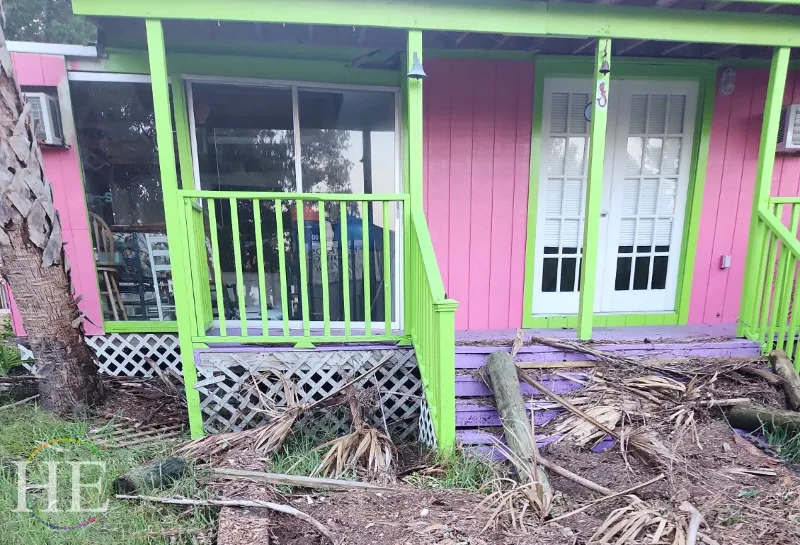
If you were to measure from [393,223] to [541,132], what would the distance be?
1592 millimetres

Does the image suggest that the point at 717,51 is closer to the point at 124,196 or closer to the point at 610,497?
the point at 610,497

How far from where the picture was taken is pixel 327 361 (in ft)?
10.0

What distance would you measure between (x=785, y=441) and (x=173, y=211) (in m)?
4.07

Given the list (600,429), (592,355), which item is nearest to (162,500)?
(600,429)

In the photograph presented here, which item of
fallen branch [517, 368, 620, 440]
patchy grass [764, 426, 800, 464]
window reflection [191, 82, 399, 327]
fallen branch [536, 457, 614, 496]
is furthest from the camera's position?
window reflection [191, 82, 399, 327]

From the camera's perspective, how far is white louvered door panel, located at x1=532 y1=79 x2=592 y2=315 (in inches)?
149

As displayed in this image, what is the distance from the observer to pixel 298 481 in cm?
228

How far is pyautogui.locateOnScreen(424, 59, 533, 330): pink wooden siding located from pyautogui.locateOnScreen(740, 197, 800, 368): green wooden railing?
1.77 metres

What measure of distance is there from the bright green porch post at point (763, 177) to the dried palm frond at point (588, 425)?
162 centimetres

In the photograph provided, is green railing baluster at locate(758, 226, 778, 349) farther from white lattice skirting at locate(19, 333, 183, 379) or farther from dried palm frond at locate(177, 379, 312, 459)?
white lattice skirting at locate(19, 333, 183, 379)

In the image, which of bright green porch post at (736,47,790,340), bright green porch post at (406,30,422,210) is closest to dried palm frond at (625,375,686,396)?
bright green porch post at (736,47,790,340)

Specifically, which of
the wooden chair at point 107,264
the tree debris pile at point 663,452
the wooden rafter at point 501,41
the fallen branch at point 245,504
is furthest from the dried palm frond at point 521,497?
the wooden chair at point 107,264

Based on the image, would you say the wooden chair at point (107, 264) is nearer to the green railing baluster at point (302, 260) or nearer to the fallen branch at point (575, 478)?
the green railing baluster at point (302, 260)

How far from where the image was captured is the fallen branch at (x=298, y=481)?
2.26 metres
